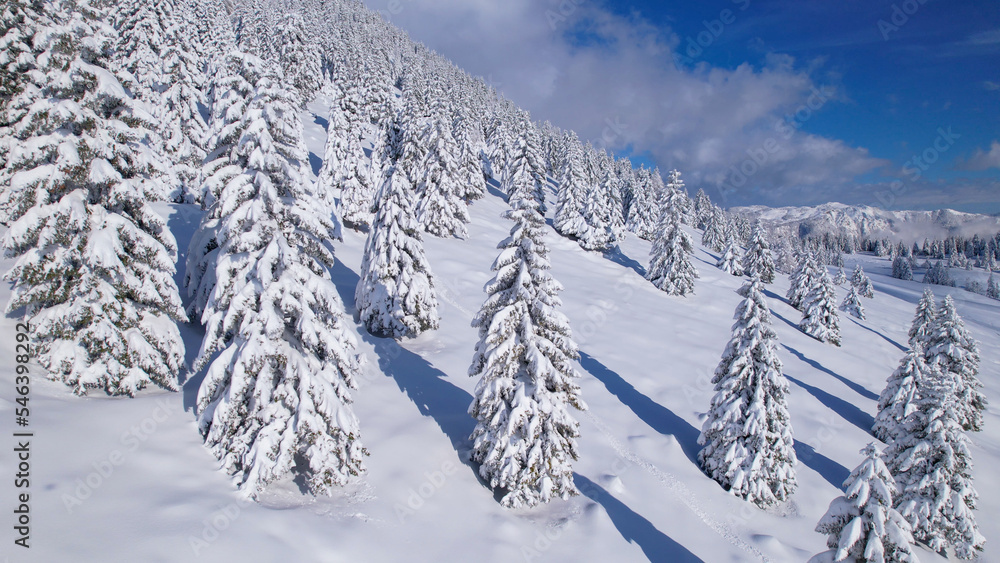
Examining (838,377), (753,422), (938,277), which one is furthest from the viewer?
(938,277)

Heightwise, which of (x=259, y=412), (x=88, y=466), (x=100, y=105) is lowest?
(x=88, y=466)

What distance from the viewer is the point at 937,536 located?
834 inches

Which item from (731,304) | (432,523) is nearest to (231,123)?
(432,523)

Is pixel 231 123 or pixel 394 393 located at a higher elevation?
pixel 231 123

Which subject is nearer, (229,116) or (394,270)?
(229,116)

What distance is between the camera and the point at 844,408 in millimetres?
33750

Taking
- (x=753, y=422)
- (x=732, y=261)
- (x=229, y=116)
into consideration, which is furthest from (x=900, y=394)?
(x=732, y=261)

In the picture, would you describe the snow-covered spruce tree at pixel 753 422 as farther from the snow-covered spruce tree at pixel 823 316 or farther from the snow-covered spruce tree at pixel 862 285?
the snow-covered spruce tree at pixel 862 285

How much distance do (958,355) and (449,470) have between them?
43475mm

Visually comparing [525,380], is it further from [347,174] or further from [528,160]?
[528,160]

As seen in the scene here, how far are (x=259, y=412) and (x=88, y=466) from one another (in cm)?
321

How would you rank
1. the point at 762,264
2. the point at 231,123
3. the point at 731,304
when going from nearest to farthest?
the point at 231,123 → the point at 731,304 → the point at 762,264

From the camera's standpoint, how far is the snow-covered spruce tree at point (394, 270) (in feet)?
81.7

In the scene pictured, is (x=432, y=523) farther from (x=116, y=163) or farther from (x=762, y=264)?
(x=762, y=264)
